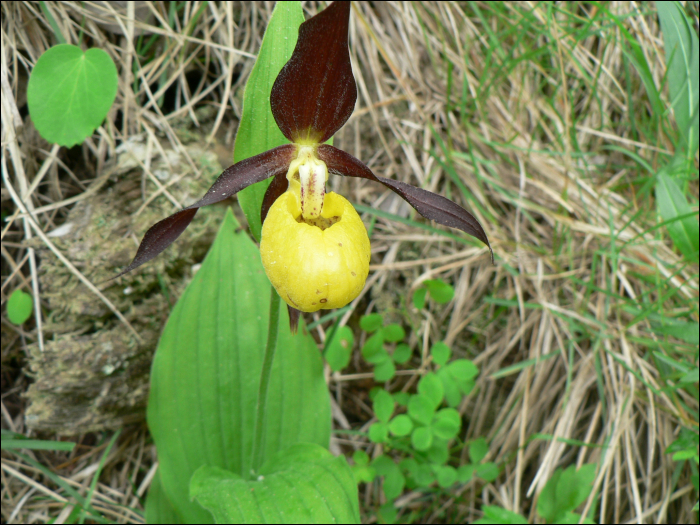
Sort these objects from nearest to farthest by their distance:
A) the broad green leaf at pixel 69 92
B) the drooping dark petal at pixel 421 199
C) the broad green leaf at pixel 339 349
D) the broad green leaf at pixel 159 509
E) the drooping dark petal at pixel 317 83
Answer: the drooping dark petal at pixel 317 83 < the drooping dark petal at pixel 421 199 < the broad green leaf at pixel 69 92 < the broad green leaf at pixel 159 509 < the broad green leaf at pixel 339 349

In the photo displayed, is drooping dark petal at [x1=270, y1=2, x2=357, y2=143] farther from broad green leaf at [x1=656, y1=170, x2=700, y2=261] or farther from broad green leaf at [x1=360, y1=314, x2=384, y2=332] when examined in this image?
broad green leaf at [x1=656, y1=170, x2=700, y2=261]

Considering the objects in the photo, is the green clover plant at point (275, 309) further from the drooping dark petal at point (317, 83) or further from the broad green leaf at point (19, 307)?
the broad green leaf at point (19, 307)

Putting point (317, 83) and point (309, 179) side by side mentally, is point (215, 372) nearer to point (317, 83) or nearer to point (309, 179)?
point (309, 179)

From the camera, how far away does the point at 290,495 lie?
1336mm

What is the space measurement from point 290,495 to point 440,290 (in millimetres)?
886

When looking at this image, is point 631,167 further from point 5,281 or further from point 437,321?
point 5,281

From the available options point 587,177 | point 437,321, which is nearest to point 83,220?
point 437,321

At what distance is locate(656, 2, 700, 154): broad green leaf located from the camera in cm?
173

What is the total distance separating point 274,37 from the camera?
124cm

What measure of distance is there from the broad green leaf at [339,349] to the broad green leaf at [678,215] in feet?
3.82

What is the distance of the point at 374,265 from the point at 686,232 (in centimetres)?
109

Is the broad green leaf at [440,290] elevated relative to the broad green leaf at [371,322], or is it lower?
elevated

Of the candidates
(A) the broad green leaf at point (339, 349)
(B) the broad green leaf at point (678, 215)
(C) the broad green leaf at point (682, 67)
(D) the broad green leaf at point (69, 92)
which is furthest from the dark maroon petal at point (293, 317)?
(C) the broad green leaf at point (682, 67)

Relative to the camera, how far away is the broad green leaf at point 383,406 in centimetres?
173
